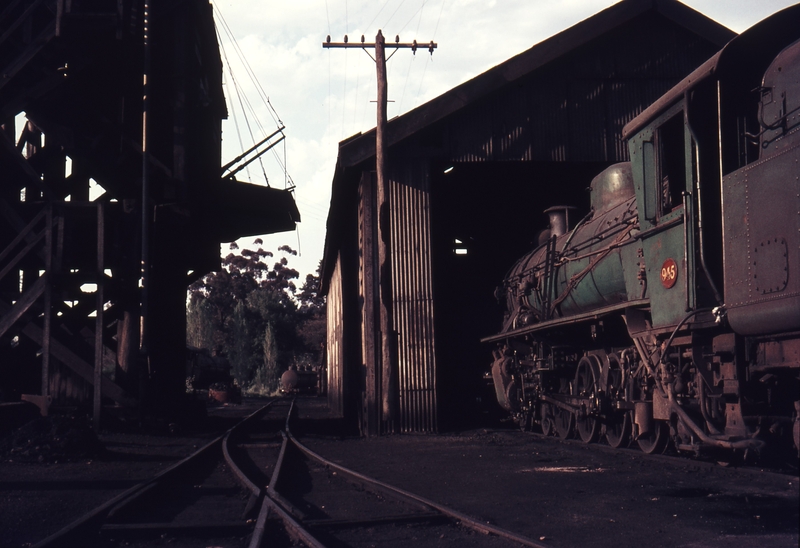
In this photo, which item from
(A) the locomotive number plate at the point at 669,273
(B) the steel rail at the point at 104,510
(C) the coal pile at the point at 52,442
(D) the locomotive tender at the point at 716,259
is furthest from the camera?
(C) the coal pile at the point at 52,442

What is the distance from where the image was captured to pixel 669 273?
23.3 ft

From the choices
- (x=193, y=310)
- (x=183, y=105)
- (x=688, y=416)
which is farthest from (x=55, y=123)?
(x=193, y=310)

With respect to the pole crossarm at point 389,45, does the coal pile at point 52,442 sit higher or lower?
lower

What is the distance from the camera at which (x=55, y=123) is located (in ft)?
43.8

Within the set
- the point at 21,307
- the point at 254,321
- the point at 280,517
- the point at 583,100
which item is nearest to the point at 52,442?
the point at 21,307

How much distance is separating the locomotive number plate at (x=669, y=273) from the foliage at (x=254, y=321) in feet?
161

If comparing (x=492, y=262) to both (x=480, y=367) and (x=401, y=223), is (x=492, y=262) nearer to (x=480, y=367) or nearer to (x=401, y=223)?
(x=480, y=367)

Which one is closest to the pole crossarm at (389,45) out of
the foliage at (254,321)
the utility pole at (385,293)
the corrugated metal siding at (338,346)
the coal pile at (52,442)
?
the utility pole at (385,293)

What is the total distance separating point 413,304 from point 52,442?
23.1 ft

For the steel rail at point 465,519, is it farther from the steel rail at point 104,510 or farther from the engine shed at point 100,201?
the engine shed at point 100,201

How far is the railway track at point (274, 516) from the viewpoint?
502 centimetres

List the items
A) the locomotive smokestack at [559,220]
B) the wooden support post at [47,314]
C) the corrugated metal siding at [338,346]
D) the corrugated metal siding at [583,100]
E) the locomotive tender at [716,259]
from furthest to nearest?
the corrugated metal siding at [338,346] < the corrugated metal siding at [583,100] < the locomotive smokestack at [559,220] < the wooden support post at [47,314] < the locomotive tender at [716,259]

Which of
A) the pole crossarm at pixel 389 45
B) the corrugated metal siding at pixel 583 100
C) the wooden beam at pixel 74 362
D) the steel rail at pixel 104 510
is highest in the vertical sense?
the pole crossarm at pixel 389 45

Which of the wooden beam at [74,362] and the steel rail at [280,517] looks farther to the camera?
the wooden beam at [74,362]
